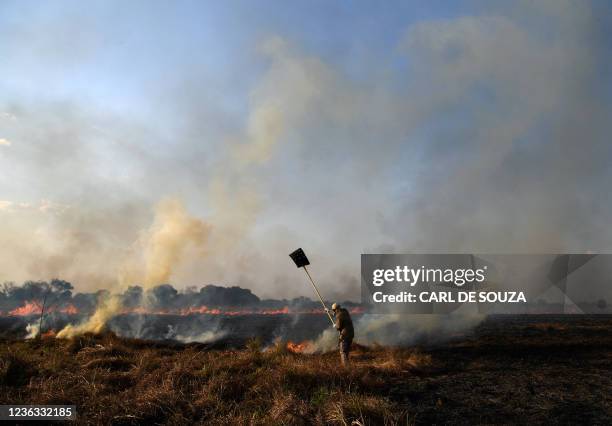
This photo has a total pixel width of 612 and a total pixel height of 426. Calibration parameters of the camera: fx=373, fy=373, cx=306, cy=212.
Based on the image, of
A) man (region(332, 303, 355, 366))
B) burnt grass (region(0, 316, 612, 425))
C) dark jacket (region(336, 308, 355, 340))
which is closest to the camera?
burnt grass (region(0, 316, 612, 425))

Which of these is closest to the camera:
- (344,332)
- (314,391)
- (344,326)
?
(314,391)

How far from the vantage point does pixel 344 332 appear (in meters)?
12.6

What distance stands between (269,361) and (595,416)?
8.44 meters

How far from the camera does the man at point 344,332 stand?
1249 cm

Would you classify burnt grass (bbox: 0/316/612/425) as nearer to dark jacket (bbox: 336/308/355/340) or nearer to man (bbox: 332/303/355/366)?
man (bbox: 332/303/355/366)

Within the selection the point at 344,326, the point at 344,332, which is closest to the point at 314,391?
the point at 344,332

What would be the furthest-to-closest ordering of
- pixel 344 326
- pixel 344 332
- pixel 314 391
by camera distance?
1. pixel 344 326
2. pixel 344 332
3. pixel 314 391

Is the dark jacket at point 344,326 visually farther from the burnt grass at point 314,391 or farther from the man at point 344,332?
the burnt grass at point 314,391

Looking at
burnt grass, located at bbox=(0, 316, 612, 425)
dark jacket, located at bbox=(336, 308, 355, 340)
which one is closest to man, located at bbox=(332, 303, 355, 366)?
dark jacket, located at bbox=(336, 308, 355, 340)

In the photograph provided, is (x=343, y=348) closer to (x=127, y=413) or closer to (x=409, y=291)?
(x=127, y=413)

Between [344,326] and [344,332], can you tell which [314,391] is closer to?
[344,332]

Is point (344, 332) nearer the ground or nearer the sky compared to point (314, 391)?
nearer the sky

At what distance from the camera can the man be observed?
41.0ft

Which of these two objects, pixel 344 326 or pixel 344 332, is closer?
pixel 344 332
